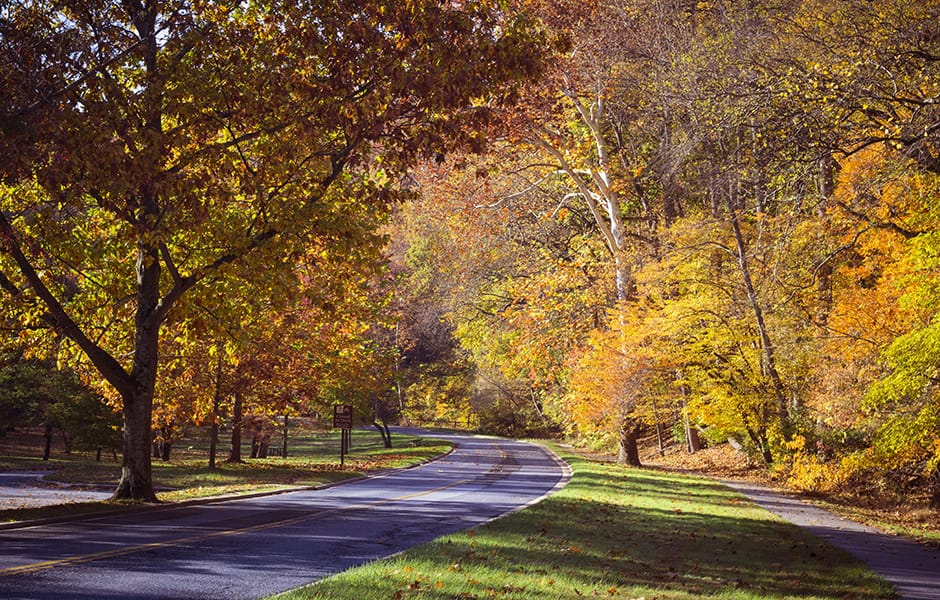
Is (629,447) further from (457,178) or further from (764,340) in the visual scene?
(457,178)

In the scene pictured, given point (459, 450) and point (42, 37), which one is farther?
point (459, 450)

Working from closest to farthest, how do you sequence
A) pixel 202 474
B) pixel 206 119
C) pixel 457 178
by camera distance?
pixel 206 119 < pixel 202 474 < pixel 457 178

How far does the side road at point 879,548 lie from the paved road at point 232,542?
566 cm

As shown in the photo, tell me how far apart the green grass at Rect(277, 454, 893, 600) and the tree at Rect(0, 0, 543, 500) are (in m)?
5.85

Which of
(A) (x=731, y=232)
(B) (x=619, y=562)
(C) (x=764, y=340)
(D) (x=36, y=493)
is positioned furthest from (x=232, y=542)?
(A) (x=731, y=232)

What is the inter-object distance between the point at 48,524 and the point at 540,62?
1056 centimetres

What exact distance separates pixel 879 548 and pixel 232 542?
9601mm

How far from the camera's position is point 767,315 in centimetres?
2280

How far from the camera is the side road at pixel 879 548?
946cm

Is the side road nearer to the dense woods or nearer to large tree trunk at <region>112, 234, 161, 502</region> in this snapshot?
the dense woods

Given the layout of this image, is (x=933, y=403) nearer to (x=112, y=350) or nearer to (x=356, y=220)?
(x=356, y=220)

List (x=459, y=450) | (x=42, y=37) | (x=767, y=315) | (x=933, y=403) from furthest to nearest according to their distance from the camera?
(x=459, y=450), (x=767, y=315), (x=933, y=403), (x=42, y=37)

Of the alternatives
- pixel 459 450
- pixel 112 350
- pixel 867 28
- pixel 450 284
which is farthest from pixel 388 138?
pixel 459 450

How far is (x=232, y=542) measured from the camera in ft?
34.7
